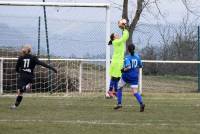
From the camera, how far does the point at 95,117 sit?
49.4 ft

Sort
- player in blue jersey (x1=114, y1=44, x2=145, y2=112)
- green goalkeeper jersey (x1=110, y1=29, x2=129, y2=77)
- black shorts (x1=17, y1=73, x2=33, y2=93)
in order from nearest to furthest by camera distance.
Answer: player in blue jersey (x1=114, y1=44, x2=145, y2=112) < black shorts (x1=17, y1=73, x2=33, y2=93) < green goalkeeper jersey (x1=110, y1=29, x2=129, y2=77)

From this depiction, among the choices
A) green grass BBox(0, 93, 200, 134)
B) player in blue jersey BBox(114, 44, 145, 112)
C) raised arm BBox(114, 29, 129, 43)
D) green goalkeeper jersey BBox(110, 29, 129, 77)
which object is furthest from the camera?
green goalkeeper jersey BBox(110, 29, 129, 77)

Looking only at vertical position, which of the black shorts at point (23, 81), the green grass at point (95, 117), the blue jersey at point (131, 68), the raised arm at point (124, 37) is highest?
the raised arm at point (124, 37)

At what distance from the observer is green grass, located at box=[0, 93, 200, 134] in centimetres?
1278

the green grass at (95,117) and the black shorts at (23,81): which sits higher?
the black shorts at (23,81)

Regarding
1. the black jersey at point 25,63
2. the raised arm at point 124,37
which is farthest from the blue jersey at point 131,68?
the black jersey at point 25,63

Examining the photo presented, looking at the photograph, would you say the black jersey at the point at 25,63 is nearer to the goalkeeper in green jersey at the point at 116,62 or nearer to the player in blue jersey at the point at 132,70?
the player in blue jersey at the point at 132,70

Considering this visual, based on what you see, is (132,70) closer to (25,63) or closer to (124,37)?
(124,37)

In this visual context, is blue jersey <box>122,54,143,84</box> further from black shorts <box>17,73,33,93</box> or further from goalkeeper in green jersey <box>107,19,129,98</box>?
black shorts <box>17,73,33,93</box>

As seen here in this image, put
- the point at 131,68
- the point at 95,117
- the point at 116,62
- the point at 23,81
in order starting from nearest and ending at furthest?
the point at 95,117
the point at 131,68
the point at 23,81
the point at 116,62

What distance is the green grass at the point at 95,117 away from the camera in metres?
12.8

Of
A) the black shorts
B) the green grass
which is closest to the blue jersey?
the green grass

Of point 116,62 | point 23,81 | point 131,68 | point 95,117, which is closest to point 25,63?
point 23,81

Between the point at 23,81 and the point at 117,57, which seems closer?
the point at 23,81
